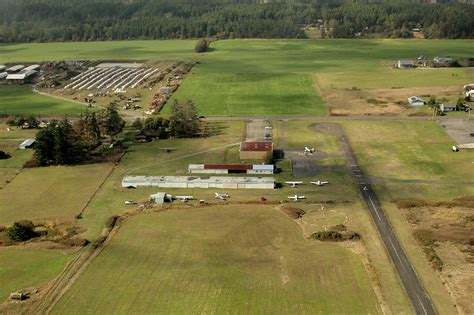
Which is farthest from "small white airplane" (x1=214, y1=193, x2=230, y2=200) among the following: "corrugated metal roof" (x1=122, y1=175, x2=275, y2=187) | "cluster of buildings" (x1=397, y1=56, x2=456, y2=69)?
"cluster of buildings" (x1=397, y1=56, x2=456, y2=69)

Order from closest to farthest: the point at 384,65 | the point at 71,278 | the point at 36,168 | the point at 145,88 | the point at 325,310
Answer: the point at 325,310, the point at 71,278, the point at 36,168, the point at 145,88, the point at 384,65

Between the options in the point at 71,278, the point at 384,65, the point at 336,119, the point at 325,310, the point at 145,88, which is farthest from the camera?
the point at 384,65

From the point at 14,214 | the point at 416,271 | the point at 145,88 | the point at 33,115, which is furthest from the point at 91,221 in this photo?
the point at 145,88

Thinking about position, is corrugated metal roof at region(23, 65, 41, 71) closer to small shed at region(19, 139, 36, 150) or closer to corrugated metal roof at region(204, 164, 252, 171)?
small shed at region(19, 139, 36, 150)

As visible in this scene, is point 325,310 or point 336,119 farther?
point 336,119

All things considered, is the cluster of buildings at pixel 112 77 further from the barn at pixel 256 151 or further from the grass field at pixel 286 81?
the barn at pixel 256 151

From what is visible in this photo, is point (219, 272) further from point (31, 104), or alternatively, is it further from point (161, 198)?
point (31, 104)

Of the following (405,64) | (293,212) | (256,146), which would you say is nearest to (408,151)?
(256,146)

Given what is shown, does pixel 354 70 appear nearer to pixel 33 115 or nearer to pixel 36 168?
pixel 33 115

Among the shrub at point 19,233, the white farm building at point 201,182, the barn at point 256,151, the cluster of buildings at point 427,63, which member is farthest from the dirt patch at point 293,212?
the cluster of buildings at point 427,63
